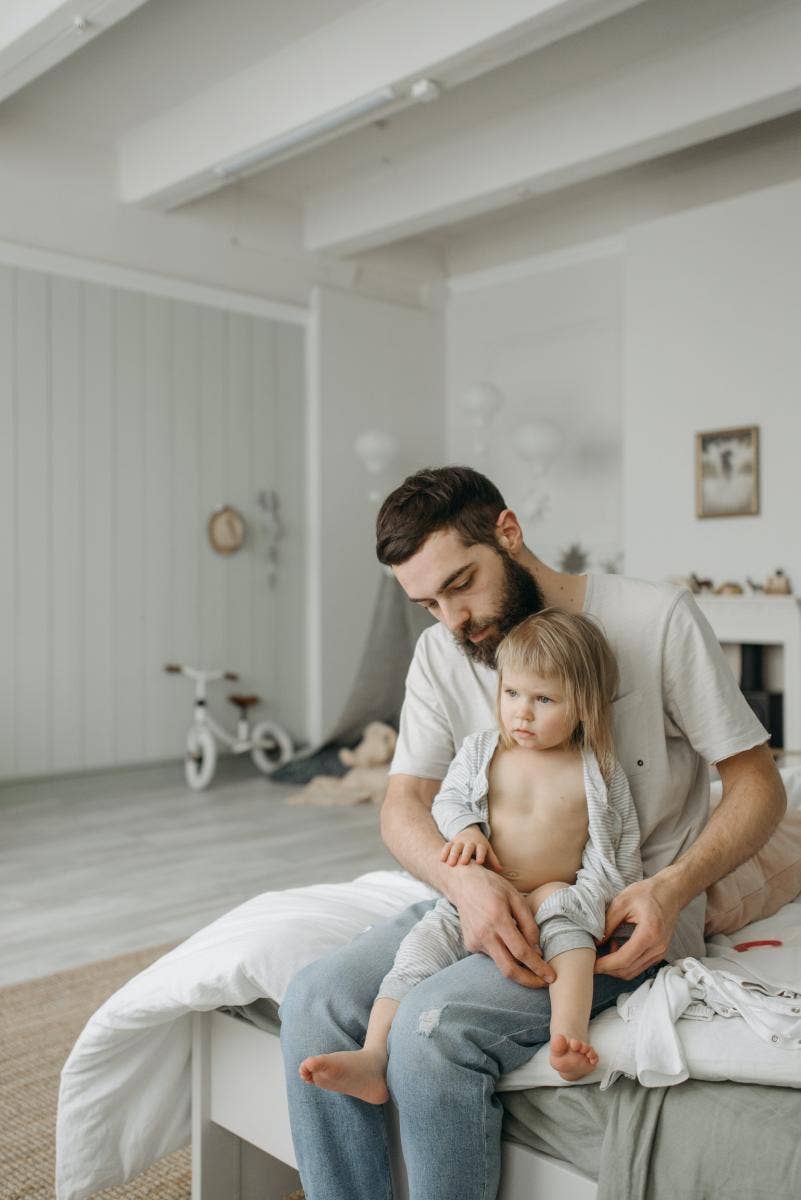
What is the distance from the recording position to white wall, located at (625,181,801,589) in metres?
5.20

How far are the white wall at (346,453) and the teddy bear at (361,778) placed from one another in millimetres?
847

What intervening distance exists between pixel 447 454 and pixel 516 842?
19.2 ft

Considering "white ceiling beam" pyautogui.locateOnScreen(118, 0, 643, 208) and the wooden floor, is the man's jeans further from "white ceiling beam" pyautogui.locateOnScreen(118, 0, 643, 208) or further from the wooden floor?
"white ceiling beam" pyautogui.locateOnScreen(118, 0, 643, 208)

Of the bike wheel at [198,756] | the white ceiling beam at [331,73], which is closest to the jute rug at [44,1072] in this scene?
the bike wheel at [198,756]

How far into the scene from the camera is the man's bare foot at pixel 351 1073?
127 centimetres

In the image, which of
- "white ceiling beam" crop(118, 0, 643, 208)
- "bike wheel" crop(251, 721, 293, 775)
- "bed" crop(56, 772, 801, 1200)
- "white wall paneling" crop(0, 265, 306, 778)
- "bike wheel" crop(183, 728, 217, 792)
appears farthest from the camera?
"bike wheel" crop(251, 721, 293, 775)

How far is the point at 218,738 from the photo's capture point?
241 inches

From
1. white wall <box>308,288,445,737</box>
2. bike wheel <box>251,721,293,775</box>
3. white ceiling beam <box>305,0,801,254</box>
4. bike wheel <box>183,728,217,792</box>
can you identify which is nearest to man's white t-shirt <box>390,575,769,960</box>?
white ceiling beam <box>305,0,801,254</box>

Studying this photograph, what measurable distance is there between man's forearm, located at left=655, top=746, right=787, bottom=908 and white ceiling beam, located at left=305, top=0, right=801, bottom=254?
11.6 feet

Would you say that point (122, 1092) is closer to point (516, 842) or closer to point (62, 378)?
point (516, 842)

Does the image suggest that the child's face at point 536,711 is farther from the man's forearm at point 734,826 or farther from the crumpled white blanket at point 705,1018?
the crumpled white blanket at point 705,1018

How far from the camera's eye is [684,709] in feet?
5.24

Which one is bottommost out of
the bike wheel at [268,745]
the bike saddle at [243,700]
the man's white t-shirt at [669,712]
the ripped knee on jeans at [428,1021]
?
the bike wheel at [268,745]

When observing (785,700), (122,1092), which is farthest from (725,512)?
(122,1092)
